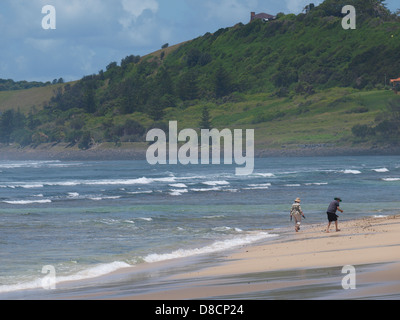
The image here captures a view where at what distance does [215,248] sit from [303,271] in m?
7.66

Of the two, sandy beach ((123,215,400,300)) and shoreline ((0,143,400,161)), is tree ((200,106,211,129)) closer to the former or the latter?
shoreline ((0,143,400,161))

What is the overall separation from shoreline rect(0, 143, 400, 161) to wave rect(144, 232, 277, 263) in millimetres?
117719

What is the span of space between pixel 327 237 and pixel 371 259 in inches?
278

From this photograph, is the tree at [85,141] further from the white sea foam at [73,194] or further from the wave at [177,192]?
the white sea foam at [73,194]

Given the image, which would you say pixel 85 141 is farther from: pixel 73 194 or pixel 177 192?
pixel 177 192

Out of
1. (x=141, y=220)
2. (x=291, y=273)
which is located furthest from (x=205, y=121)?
(x=291, y=273)

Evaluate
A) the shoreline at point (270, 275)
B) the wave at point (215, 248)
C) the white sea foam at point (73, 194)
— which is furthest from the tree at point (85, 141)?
the shoreline at point (270, 275)

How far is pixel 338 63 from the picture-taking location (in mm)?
193375

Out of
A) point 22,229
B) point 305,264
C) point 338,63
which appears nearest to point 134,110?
point 338,63

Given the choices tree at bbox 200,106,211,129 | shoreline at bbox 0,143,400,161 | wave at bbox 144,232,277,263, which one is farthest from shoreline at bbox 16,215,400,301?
tree at bbox 200,106,211,129

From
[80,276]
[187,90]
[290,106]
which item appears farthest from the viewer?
[187,90]

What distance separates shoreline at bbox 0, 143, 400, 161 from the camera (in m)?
143

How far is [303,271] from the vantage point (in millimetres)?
15703
